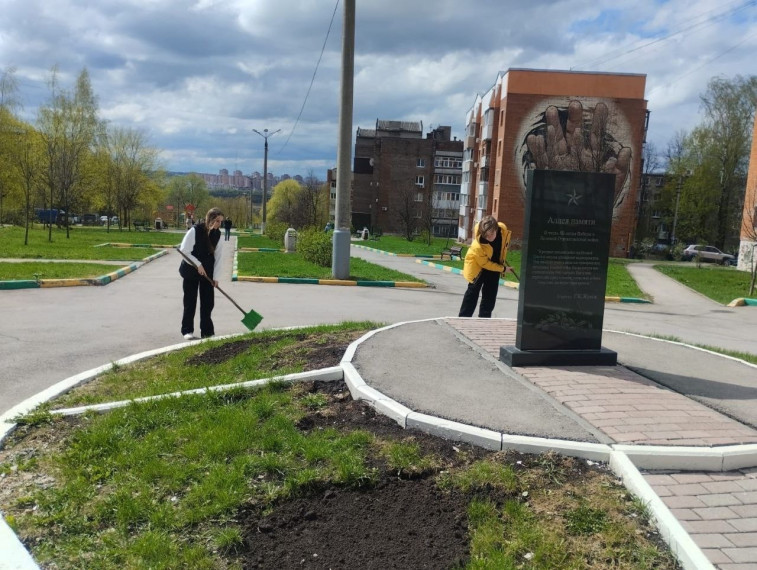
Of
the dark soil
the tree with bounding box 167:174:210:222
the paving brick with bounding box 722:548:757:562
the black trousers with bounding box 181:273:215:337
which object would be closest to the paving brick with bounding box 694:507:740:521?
the paving brick with bounding box 722:548:757:562

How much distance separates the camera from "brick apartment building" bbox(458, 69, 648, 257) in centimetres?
4397

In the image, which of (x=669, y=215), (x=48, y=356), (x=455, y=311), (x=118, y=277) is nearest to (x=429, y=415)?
(x=48, y=356)

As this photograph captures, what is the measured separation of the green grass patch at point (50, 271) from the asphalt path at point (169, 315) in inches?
31.1

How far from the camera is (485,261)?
830 centimetres

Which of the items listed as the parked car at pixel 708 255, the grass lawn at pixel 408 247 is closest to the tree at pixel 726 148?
the parked car at pixel 708 255

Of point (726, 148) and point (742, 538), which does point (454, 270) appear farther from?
point (726, 148)

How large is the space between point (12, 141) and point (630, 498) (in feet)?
146

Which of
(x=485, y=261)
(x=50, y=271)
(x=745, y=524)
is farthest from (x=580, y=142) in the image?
(x=745, y=524)

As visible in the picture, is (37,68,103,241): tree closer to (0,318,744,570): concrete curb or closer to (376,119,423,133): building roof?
(0,318,744,570): concrete curb

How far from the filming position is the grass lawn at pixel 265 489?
2.84 metres

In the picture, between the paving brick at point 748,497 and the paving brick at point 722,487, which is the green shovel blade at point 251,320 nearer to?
the paving brick at point 722,487

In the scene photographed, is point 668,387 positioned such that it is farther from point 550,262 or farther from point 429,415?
point 429,415

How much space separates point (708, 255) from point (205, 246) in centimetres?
4947

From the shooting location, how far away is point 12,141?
1513 inches
